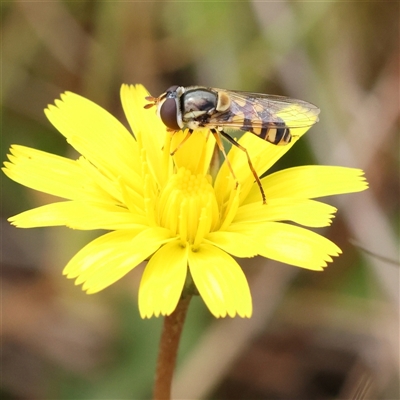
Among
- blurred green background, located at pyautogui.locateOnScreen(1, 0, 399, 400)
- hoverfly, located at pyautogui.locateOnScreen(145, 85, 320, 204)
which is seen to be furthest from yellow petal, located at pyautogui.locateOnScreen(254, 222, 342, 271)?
blurred green background, located at pyautogui.locateOnScreen(1, 0, 399, 400)

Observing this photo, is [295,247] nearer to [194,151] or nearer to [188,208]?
[188,208]

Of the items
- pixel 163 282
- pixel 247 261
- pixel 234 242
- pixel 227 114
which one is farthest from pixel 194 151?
pixel 247 261

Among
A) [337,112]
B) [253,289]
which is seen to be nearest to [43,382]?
[253,289]

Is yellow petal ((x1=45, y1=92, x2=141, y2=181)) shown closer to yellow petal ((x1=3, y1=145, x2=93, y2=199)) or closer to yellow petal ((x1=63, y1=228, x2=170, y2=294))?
yellow petal ((x1=3, y1=145, x2=93, y2=199))

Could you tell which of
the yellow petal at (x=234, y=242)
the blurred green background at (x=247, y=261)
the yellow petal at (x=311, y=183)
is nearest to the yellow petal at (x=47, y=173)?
the yellow petal at (x=234, y=242)

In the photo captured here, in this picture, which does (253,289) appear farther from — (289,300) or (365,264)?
(365,264)

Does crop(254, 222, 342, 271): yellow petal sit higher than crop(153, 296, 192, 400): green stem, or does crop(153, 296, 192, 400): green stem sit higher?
crop(254, 222, 342, 271): yellow petal
